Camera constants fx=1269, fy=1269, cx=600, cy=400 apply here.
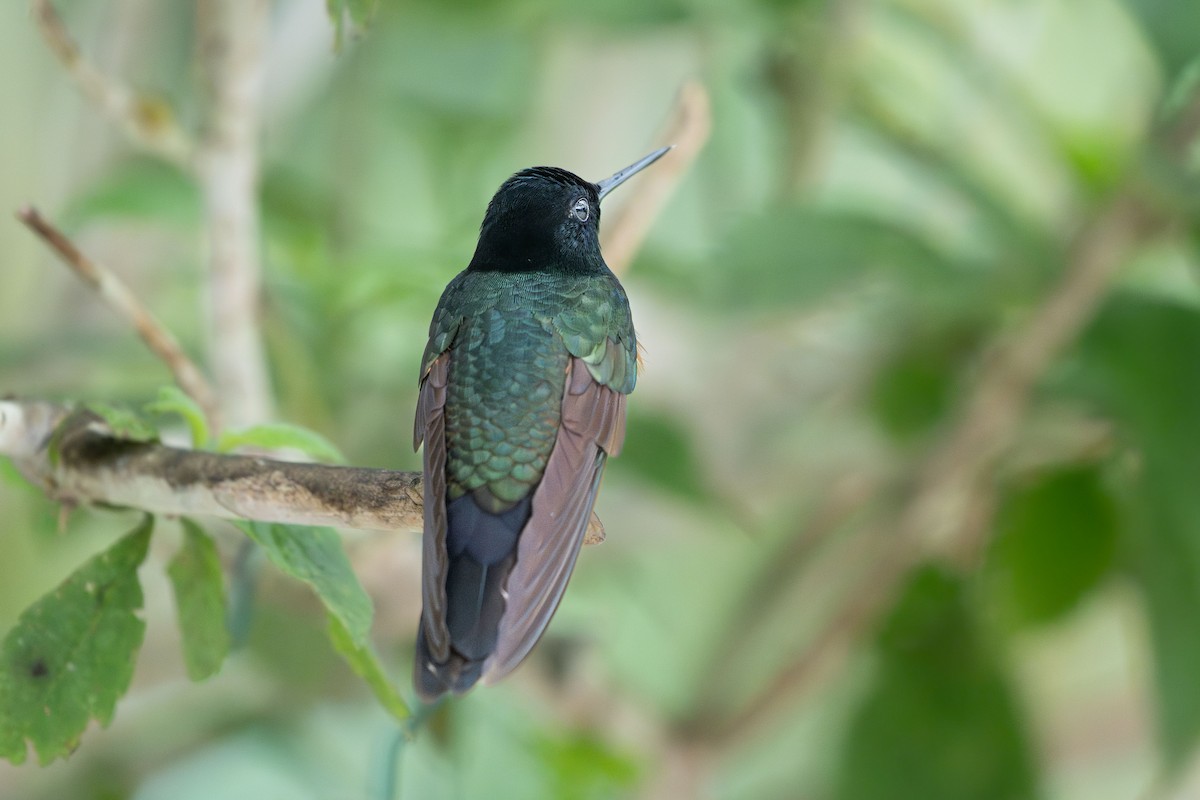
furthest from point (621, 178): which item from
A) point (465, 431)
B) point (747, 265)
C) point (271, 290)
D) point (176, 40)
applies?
point (176, 40)

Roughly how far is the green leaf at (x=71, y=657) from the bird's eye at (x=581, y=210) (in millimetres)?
281

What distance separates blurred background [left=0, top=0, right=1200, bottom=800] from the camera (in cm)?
122

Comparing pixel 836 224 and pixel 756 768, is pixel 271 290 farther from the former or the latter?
pixel 756 768

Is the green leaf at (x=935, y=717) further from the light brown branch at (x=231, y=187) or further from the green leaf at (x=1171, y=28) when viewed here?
the light brown branch at (x=231, y=187)

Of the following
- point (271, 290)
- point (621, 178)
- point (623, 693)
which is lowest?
point (623, 693)

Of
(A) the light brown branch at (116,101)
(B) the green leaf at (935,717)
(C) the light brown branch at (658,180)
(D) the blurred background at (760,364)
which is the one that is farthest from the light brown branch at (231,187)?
(B) the green leaf at (935,717)

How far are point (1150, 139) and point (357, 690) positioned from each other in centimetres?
106

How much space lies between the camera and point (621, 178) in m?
0.69

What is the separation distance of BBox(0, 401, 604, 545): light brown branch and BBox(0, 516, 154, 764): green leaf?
4cm

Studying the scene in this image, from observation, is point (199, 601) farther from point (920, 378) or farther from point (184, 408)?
point (920, 378)

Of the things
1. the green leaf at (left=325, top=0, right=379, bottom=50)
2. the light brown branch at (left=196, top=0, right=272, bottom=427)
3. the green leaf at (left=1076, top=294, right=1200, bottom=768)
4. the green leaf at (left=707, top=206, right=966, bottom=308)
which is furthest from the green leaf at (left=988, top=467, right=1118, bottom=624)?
the green leaf at (left=325, top=0, right=379, bottom=50)

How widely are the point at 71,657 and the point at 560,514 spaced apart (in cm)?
24

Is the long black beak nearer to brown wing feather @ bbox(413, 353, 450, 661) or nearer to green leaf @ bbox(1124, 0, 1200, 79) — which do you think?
brown wing feather @ bbox(413, 353, 450, 661)

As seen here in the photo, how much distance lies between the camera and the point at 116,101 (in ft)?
2.90
